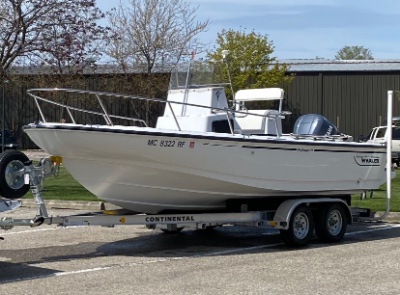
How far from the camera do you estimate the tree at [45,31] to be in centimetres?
2148

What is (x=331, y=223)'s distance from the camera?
12.6 m

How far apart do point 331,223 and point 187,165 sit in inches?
115

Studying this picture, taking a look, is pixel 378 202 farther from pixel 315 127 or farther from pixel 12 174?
pixel 12 174

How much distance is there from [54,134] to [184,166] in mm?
1919

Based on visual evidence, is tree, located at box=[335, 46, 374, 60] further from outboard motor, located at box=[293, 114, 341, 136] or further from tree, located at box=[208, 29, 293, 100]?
outboard motor, located at box=[293, 114, 341, 136]

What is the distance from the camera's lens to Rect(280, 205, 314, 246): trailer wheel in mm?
11820

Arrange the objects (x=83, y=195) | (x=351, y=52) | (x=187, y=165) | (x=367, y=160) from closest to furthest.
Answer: (x=187, y=165)
(x=367, y=160)
(x=83, y=195)
(x=351, y=52)

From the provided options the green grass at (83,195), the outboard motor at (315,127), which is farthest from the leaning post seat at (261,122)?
the green grass at (83,195)

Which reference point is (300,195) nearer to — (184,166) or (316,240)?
(316,240)

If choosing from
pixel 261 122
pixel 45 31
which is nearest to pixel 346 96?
pixel 45 31

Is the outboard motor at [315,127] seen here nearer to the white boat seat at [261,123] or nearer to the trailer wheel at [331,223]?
the white boat seat at [261,123]

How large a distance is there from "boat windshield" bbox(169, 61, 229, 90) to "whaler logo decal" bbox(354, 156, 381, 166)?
2.60 meters

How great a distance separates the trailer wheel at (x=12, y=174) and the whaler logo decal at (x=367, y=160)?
5.78 meters

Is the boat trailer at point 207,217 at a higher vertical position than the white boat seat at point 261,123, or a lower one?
lower
